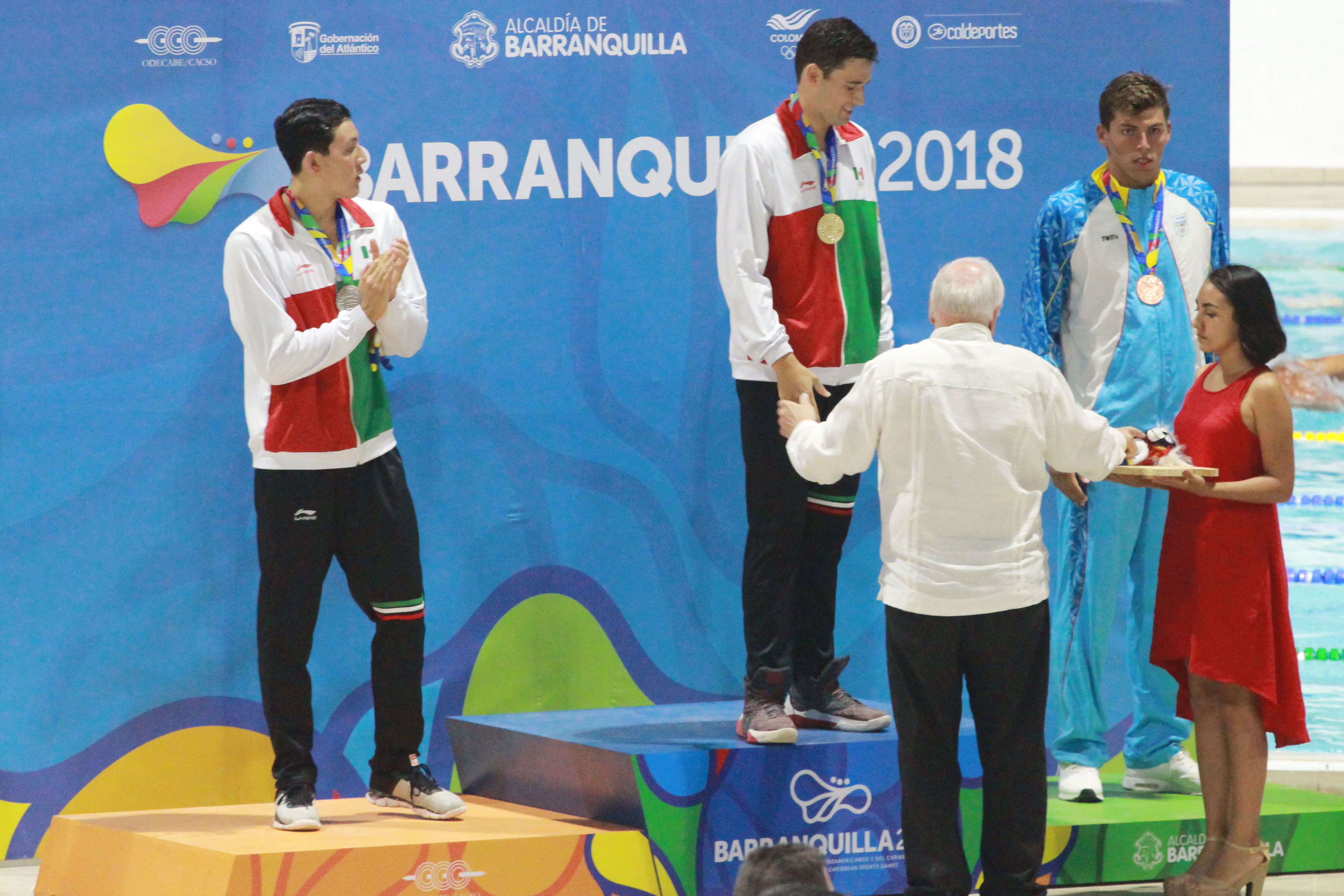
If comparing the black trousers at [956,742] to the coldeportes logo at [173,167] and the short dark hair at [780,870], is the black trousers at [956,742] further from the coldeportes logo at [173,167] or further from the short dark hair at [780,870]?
the coldeportes logo at [173,167]

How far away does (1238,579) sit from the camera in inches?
140

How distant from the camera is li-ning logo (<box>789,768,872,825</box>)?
12.3 feet

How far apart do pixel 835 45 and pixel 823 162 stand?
307 mm

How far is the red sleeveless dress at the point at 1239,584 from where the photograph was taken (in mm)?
3529

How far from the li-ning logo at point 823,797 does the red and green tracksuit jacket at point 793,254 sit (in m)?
1.04

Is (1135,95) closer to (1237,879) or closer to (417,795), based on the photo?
(1237,879)

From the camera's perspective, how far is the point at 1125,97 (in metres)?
4.11

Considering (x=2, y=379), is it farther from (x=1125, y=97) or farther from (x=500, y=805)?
(x=1125, y=97)

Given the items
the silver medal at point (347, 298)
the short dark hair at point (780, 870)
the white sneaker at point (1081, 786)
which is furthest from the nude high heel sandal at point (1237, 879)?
the silver medal at point (347, 298)

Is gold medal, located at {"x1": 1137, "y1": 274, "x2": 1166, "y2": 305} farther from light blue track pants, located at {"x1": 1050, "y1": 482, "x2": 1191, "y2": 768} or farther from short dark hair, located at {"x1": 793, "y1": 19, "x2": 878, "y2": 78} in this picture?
short dark hair, located at {"x1": 793, "y1": 19, "x2": 878, "y2": 78}

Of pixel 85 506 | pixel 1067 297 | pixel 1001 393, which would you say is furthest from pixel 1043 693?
pixel 85 506

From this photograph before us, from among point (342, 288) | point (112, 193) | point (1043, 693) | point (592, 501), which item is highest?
point (112, 193)

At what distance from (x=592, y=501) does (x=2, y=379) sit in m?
1.91

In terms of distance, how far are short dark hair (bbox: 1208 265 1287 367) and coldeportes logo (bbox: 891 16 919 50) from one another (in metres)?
1.65
